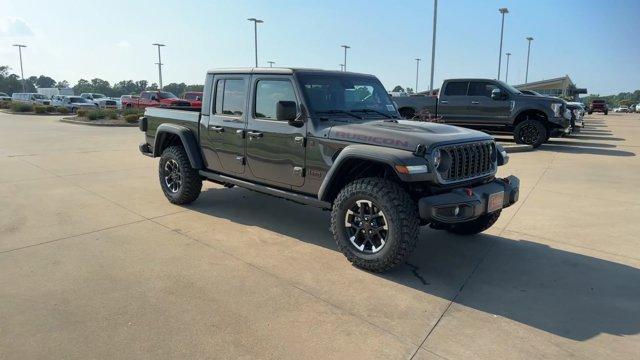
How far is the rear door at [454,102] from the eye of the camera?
45.1 ft

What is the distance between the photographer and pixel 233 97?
542 cm

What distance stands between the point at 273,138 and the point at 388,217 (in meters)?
1.65

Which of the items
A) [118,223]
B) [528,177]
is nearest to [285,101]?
[118,223]

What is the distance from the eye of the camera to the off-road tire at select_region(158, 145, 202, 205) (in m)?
5.97

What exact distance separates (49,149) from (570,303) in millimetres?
11710

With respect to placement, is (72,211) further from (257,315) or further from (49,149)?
(49,149)

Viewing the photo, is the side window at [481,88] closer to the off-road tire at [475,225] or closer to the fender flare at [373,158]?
the off-road tire at [475,225]

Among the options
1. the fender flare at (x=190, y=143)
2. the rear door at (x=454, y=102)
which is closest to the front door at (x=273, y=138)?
the fender flare at (x=190, y=143)

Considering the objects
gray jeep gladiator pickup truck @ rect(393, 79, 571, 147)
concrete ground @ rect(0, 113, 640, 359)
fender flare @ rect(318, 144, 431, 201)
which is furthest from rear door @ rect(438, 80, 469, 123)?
fender flare @ rect(318, 144, 431, 201)

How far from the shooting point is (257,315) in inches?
128

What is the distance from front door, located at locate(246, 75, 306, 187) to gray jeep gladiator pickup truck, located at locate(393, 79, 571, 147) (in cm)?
970

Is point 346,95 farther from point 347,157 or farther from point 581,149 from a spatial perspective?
point 581,149

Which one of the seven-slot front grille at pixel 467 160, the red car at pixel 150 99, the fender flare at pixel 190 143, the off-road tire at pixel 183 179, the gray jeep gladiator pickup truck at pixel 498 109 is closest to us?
the seven-slot front grille at pixel 467 160

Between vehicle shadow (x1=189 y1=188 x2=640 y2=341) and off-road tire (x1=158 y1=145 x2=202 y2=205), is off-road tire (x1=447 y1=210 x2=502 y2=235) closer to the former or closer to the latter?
vehicle shadow (x1=189 y1=188 x2=640 y2=341)
